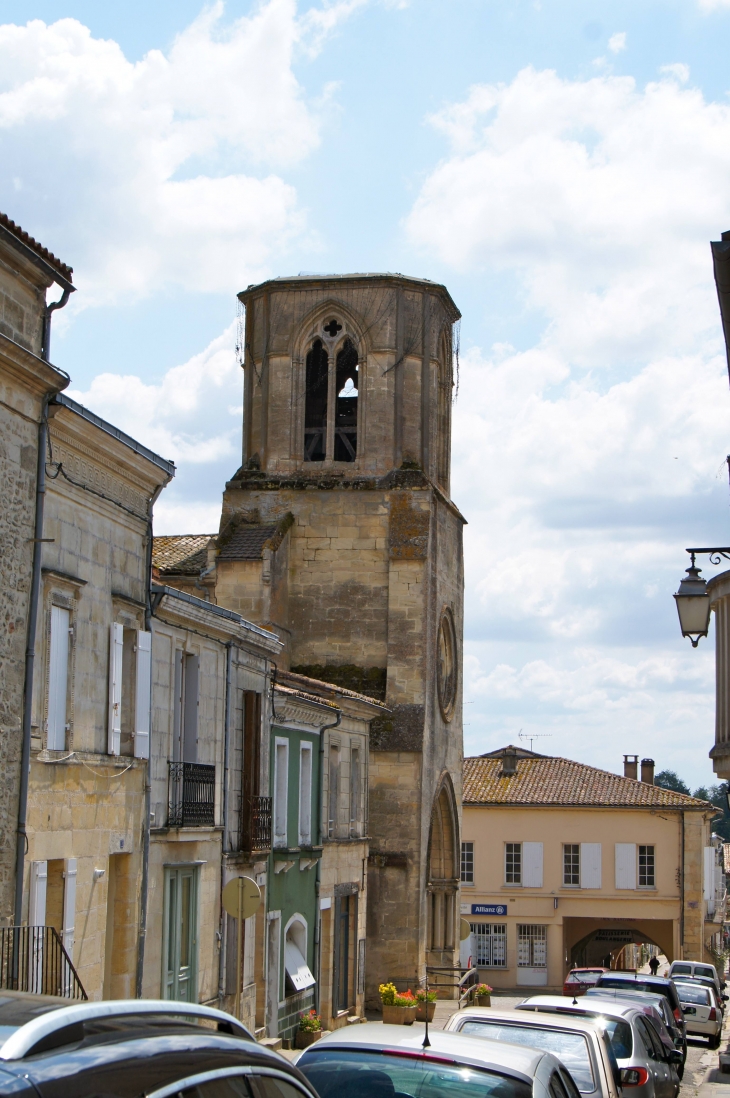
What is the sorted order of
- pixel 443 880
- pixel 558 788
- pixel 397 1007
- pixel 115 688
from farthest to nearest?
pixel 558 788
pixel 443 880
pixel 397 1007
pixel 115 688

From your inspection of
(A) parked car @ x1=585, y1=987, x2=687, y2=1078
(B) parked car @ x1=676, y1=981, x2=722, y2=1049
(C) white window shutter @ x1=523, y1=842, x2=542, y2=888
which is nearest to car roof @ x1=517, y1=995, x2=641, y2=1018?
(A) parked car @ x1=585, y1=987, x2=687, y2=1078

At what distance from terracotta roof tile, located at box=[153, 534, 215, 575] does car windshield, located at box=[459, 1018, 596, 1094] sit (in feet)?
78.5

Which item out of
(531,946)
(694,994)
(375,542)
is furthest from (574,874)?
(375,542)

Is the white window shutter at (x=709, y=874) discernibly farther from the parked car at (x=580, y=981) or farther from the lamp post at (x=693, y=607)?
the lamp post at (x=693, y=607)

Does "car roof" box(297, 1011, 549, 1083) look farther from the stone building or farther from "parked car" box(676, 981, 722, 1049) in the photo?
"parked car" box(676, 981, 722, 1049)

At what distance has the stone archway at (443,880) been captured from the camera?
35469 millimetres

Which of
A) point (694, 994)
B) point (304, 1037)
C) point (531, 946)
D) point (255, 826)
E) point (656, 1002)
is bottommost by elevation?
point (531, 946)

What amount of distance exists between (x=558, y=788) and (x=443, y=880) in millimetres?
15993

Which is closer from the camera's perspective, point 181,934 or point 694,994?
point 181,934

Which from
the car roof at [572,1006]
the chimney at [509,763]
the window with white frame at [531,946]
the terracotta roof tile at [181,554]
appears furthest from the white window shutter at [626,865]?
the car roof at [572,1006]

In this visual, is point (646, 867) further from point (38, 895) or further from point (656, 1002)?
point (38, 895)

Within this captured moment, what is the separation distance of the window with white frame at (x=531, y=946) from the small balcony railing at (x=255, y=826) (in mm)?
30084

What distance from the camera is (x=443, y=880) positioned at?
118 feet

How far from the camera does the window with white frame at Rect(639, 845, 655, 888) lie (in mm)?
48781
